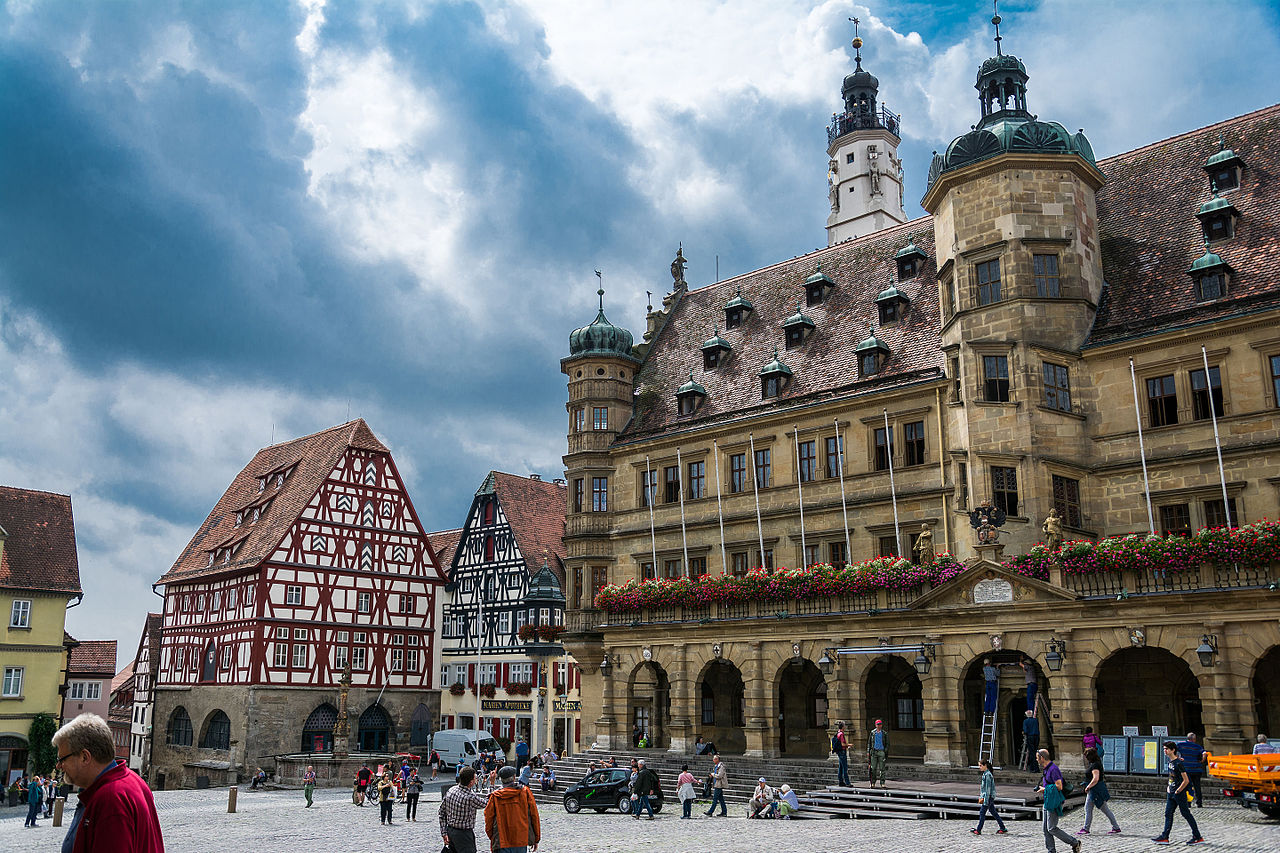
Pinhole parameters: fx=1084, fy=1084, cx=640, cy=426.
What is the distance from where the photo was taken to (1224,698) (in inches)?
1001

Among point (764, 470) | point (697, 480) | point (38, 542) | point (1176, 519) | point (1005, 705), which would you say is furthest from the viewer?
point (38, 542)

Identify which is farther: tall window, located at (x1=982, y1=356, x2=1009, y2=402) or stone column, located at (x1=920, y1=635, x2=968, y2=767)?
tall window, located at (x1=982, y1=356, x2=1009, y2=402)

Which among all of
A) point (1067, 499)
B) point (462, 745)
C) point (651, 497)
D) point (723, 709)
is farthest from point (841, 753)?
→ point (462, 745)

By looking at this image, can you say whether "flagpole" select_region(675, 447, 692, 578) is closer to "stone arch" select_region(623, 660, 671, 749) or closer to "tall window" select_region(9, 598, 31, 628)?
"stone arch" select_region(623, 660, 671, 749)

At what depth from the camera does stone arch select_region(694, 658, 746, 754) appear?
40000mm

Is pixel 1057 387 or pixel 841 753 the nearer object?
pixel 841 753

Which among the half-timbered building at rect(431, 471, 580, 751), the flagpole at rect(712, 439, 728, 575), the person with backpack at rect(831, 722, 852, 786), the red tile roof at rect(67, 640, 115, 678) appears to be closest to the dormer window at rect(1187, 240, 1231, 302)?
the person with backpack at rect(831, 722, 852, 786)

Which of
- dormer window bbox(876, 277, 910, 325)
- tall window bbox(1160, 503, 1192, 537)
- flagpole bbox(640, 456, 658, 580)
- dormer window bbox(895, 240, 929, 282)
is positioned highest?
dormer window bbox(895, 240, 929, 282)

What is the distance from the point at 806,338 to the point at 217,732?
37105 mm

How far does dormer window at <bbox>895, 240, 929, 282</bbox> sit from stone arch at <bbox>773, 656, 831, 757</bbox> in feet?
49.3

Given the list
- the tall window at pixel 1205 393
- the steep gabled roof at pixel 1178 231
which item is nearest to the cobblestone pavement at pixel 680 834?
the tall window at pixel 1205 393

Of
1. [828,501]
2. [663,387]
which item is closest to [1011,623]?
[828,501]

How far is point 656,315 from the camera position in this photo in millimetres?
50250

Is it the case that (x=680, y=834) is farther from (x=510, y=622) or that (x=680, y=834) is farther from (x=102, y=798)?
(x=510, y=622)
